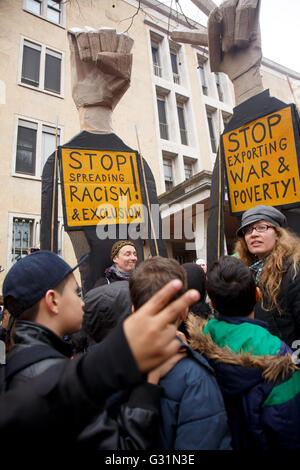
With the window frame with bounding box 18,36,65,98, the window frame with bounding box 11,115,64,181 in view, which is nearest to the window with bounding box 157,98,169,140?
the window frame with bounding box 18,36,65,98

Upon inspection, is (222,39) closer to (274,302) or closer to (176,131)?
(274,302)

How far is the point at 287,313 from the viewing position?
61.8 inches

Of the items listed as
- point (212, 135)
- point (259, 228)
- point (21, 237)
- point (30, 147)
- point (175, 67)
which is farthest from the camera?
point (212, 135)

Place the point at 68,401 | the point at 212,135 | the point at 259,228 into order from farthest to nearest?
the point at 212,135, the point at 259,228, the point at 68,401

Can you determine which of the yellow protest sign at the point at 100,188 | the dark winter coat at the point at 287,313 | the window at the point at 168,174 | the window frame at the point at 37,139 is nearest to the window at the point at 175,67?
the window at the point at 168,174

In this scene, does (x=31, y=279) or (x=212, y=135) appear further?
(x=212, y=135)

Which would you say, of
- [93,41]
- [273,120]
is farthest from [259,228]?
[93,41]

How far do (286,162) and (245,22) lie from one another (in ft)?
5.73

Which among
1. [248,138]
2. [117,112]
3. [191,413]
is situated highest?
[117,112]

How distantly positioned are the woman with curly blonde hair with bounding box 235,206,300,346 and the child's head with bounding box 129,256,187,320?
73 cm

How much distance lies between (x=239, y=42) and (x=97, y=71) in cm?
167

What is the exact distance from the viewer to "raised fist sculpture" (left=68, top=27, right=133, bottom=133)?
324cm

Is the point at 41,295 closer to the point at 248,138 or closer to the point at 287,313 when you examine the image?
the point at 287,313
